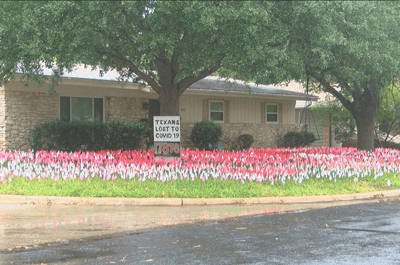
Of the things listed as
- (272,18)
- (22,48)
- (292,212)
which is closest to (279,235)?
(292,212)

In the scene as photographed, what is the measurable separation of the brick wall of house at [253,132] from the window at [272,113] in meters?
0.45

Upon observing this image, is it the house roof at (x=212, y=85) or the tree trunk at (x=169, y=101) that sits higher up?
the house roof at (x=212, y=85)

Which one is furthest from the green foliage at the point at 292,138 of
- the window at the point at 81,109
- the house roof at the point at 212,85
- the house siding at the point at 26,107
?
the window at the point at 81,109

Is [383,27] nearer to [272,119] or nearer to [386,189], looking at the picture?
[386,189]

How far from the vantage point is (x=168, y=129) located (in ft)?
52.6

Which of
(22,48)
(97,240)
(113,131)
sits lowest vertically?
(97,240)

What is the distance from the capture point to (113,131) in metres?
23.6

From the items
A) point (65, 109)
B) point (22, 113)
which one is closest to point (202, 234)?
point (22, 113)

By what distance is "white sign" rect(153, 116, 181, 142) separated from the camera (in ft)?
52.3

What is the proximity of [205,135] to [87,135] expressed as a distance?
21.7 ft

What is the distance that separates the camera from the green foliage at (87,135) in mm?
21766

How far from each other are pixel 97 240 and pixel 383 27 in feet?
43.0

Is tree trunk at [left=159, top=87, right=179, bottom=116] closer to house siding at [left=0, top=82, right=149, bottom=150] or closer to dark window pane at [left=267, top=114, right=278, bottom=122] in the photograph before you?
house siding at [left=0, top=82, right=149, bottom=150]

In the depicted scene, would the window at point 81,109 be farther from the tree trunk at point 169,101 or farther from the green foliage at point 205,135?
the tree trunk at point 169,101
